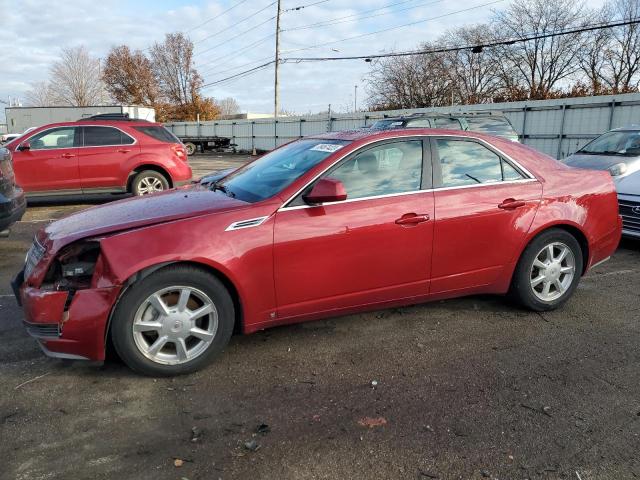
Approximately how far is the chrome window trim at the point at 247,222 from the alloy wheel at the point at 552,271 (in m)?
2.41

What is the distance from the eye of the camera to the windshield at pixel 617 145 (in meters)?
7.62

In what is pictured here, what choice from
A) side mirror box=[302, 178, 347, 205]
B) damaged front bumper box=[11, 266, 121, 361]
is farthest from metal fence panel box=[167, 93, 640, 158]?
damaged front bumper box=[11, 266, 121, 361]

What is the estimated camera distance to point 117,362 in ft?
11.6

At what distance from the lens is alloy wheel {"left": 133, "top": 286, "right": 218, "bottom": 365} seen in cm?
320

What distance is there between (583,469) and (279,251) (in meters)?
2.09

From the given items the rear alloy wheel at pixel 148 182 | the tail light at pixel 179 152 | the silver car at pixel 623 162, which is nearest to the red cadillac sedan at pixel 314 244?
the silver car at pixel 623 162

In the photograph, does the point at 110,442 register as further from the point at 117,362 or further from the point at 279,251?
the point at 279,251

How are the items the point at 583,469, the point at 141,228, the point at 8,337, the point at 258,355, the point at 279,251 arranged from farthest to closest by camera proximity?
the point at 8,337
the point at 258,355
the point at 279,251
the point at 141,228
the point at 583,469

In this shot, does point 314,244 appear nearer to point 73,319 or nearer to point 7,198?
point 73,319

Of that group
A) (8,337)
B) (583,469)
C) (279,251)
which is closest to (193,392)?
(279,251)

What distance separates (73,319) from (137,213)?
2.73 ft

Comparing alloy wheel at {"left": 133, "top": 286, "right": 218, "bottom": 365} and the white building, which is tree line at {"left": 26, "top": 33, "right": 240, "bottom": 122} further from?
alloy wheel at {"left": 133, "top": 286, "right": 218, "bottom": 365}

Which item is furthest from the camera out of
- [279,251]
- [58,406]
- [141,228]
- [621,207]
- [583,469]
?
[621,207]

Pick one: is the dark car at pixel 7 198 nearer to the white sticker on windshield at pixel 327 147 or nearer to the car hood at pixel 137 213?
the car hood at pixel 137 213
